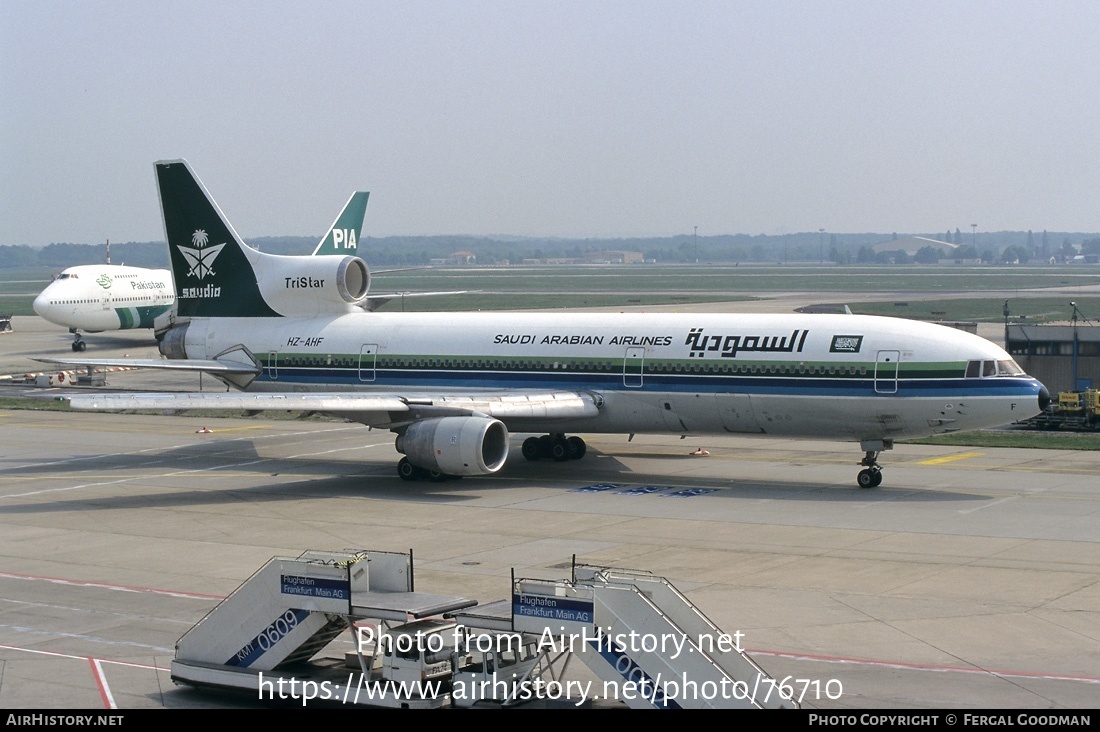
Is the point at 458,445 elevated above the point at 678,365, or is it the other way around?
the point at 678,365

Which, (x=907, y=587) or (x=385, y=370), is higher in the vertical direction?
(x=385, y=370)

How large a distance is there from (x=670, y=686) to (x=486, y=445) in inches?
780

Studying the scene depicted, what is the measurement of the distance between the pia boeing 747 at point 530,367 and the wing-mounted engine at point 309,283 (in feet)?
0.21

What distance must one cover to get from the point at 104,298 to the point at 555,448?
5318 centimetres

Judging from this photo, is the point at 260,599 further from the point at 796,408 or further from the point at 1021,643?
the point at 796,408

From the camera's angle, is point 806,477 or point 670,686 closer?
point 670,686

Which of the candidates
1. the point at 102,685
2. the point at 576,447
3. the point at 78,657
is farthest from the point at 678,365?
the point at 102,685

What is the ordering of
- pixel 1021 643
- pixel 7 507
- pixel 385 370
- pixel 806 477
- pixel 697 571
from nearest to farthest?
1. pixel 1021 643
2. pixel 697 571
3. pixel 7 507
4. pixel 806 477
5. pixel 385 370

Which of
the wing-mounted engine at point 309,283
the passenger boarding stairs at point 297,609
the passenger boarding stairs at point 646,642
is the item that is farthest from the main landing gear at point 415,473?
the passenger boarding stairs at point 646,642

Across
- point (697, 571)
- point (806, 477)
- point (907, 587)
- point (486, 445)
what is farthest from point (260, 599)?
point (806, 477)

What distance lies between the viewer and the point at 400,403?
115 feet

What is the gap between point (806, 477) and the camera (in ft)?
118

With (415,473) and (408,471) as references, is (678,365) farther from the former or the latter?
(408,471)

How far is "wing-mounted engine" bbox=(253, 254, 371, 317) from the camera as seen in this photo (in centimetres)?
4178
